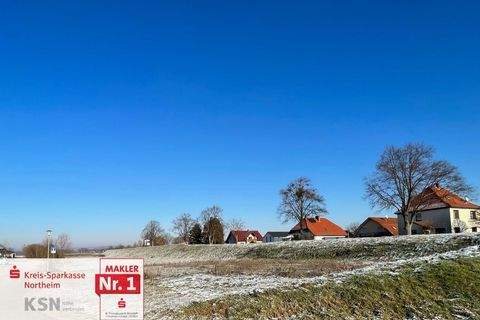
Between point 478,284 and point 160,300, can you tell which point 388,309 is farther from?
point 160,300

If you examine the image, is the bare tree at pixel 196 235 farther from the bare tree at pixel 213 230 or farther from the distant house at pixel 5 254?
the distant house at pixel 5 254

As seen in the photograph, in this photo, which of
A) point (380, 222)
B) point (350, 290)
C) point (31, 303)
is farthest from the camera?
point (380, 222)

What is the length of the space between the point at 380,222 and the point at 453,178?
1423 inches

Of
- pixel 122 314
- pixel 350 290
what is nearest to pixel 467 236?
pixel 350 290

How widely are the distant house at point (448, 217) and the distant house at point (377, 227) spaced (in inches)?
513

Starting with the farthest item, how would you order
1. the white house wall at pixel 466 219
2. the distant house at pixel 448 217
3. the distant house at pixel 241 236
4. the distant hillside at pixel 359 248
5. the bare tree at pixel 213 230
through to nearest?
the distant house at pixel 241 236 < the bare tree at pixel 213 230 < the white house wall at pixel 466 219 < the distant house at pixel 448 217 < the distant hillside at pixel 359 248

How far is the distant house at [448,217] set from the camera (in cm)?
7594

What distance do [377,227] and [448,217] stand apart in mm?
20968

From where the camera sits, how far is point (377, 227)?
95.9m

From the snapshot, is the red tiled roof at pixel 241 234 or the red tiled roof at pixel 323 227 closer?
the red tiled roof at pixel 323 227

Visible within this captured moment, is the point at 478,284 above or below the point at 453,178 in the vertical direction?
below

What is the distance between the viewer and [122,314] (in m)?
11.9

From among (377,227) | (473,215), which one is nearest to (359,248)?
(473,215)

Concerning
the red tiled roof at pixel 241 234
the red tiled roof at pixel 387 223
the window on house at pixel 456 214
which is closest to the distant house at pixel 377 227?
the red tiled roof at pixel 387 223
